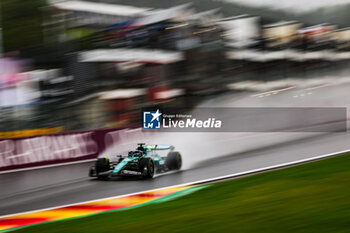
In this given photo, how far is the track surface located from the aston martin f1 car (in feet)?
0.58

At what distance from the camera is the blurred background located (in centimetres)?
1309

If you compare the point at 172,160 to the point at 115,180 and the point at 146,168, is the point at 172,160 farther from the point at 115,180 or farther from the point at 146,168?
the point at 115,180

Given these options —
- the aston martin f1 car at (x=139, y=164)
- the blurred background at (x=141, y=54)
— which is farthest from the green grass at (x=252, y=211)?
the blurred background at (x=141, y=54)

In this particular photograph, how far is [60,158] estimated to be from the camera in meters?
12.1

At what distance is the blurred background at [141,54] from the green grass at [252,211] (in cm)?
707

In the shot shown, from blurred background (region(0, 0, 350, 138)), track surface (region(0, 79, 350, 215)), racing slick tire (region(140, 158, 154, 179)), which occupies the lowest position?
track surface (region(0, 79, 350, 215))

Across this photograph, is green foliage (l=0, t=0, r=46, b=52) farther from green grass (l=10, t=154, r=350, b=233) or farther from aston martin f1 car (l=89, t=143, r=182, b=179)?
green grass (l=10, t=154, r=350, b=233)

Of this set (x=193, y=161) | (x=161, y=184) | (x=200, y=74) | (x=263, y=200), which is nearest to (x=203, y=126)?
(x=200, y=74)

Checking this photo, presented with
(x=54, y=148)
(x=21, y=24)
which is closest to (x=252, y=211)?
(x=54, y=148)

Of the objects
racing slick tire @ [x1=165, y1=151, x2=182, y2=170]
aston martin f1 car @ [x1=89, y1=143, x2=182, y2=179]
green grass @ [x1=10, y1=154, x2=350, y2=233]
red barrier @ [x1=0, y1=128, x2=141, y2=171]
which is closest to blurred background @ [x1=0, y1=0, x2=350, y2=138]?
red barrier @ [x1=0, y1=128, x2=141, y2=171]

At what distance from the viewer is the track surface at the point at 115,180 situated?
26.3ft

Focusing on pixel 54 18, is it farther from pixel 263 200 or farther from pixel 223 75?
pixel 263 200

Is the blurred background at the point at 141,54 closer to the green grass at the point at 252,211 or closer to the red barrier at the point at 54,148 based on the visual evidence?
Result: the red barrier at the point at 54,148

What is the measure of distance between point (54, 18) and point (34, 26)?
2.40 feet
